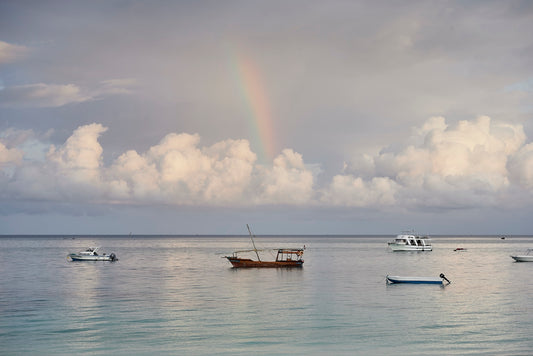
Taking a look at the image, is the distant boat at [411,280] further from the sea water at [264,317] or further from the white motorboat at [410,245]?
the white motorboat at [410,245]

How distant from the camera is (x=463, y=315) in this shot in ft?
170

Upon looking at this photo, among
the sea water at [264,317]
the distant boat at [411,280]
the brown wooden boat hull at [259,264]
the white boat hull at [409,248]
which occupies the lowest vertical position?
the sea water at [264,317]

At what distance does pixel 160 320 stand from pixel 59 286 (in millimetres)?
37567

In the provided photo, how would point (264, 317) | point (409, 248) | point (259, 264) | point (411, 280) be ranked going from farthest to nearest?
point (409, 248) < point (259, 264) < point (411, 280) < point (264, 317)

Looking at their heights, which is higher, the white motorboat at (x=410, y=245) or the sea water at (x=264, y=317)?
the white motorboat at (x=410, y=245)

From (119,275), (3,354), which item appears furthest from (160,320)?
(119,275)

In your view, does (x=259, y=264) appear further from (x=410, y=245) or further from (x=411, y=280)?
(x=410, y=245)

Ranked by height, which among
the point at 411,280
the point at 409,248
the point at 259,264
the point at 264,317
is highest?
the point at 409,248

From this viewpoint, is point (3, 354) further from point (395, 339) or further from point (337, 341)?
point (395, 339)

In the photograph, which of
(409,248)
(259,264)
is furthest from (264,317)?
(409,248)

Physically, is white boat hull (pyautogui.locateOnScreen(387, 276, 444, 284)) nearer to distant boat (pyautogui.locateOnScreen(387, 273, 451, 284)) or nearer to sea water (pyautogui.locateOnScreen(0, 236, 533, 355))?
distant boat (pyautogui.locateOnScreen(387, 273, 451, 284))

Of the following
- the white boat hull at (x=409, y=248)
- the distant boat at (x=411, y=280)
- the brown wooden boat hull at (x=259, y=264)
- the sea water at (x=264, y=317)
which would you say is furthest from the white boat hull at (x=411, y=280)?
the white boat hull at (x=409, y=248)

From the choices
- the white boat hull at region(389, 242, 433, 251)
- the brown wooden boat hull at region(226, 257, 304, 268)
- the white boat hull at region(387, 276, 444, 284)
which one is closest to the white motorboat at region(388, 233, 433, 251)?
the white boat hull at region(389, 242, 433, 251)

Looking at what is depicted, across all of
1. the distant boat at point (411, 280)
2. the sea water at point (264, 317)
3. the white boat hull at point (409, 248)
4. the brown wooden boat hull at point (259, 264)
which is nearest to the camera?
the sea water at point (264, 317)
